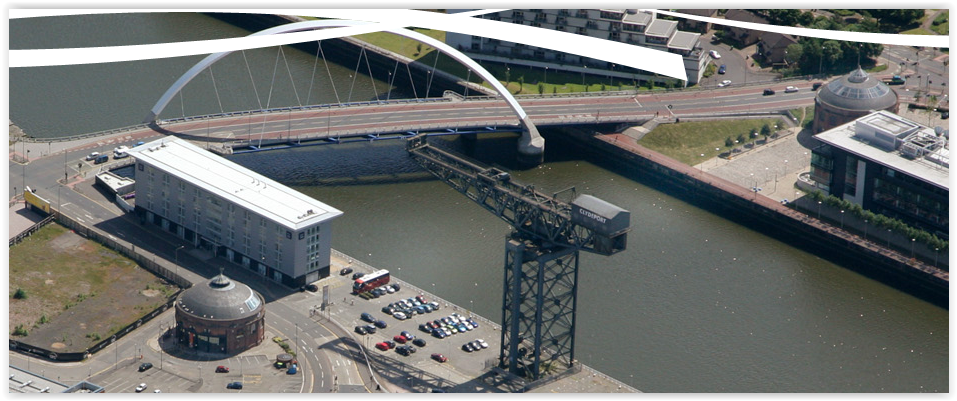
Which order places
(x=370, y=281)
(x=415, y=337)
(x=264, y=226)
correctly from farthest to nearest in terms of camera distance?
(x=264, y=226), (x=370, y=281), (x=415, y=337)

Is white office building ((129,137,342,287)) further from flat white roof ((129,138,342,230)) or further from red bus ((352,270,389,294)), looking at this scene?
red bus ((352,270,389,294))

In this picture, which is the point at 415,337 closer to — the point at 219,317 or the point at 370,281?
the point at 370,281

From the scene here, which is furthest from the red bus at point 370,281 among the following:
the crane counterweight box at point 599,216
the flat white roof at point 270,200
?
the crane counterweight box at point 599,216

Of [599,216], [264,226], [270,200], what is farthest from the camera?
[270,200]

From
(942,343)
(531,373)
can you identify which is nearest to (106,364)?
(531,373)

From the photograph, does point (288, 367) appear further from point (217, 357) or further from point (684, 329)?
point (684, 329)

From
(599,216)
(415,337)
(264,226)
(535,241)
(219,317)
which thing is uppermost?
(599,216)

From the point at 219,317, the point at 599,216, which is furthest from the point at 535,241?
the point at 219,317
